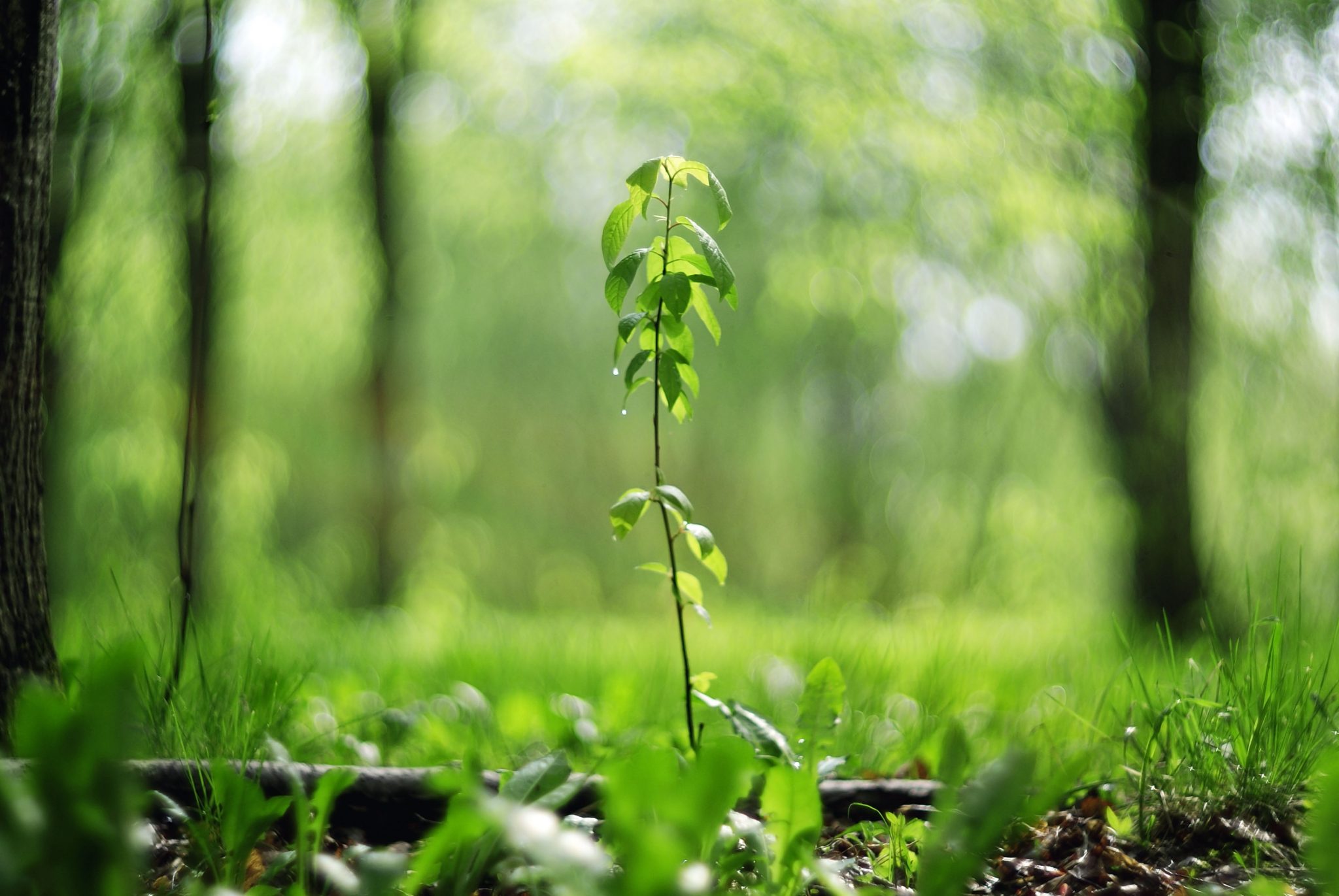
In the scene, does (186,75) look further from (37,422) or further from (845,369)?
(845,369)

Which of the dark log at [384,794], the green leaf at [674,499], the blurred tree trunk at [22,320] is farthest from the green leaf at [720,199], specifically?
the blurred tree trunk at [22,320]

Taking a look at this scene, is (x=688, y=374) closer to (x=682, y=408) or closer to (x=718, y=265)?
(x=682, y=408)

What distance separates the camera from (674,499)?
1213mm

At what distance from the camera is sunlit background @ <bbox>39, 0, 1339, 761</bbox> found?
3766mm

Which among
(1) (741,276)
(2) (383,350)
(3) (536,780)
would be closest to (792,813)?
(3) (536,780)

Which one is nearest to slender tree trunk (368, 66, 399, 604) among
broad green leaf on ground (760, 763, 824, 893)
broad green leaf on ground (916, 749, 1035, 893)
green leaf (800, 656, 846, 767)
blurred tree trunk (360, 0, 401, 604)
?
blurred tree trunk (360, 0, 401, 604)

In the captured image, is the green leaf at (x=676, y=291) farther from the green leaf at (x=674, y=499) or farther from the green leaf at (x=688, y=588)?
the green leaf at (x=688, y=588)

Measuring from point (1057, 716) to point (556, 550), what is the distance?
12.4m

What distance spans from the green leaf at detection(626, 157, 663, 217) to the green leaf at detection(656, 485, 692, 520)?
0.39 m

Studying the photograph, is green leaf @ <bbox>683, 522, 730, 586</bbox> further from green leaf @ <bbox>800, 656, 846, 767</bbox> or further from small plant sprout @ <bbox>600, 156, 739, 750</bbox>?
green leaf @ <bbox>800, 656, 846, 767</bbox>

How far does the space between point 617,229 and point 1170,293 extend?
3.26 meters

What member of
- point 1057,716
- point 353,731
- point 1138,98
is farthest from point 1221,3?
point 353,731

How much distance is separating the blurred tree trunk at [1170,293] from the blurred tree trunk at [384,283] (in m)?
4.29

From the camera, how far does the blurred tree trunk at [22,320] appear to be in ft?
Result: 4.34
